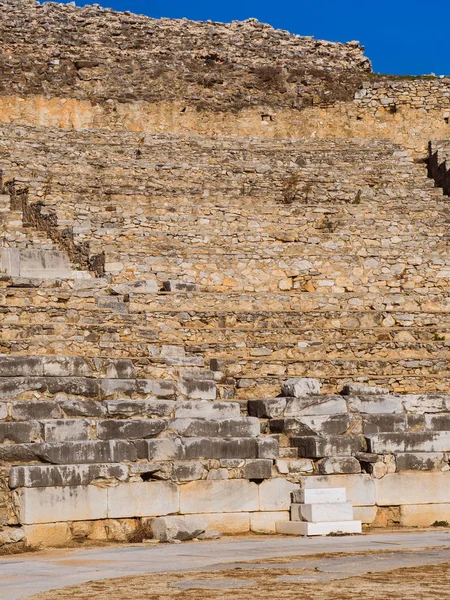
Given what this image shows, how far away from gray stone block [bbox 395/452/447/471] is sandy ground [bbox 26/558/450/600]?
419 centimetres

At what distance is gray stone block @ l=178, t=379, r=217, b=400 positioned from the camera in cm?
1574

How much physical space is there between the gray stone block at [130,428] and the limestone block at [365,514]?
2.33 meters

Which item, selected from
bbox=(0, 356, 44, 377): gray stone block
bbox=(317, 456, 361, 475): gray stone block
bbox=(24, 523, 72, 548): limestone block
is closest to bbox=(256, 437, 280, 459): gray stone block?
bbox=(317, 456, 361, 475): gray stone block

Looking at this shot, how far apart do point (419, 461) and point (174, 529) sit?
11.2ft

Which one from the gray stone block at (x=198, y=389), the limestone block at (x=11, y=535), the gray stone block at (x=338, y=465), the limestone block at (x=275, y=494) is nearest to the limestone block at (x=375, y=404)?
the gray stone block at (x=338, y=465)

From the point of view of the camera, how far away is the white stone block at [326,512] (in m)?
14.1

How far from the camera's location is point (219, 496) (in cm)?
1414

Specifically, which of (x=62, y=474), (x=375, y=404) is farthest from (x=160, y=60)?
(x=62, y=474)

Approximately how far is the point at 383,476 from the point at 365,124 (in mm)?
18129

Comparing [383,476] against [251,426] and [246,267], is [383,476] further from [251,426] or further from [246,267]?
[246,267]

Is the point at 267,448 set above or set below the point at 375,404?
below

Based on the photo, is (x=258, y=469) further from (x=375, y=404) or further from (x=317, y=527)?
(x=375, y=404)

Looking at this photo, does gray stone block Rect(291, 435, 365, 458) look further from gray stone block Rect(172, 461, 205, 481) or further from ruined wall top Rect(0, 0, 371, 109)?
ruined wall top Rect(0, 0, 371, 109)

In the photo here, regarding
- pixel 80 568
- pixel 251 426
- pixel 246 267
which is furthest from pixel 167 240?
pixel 80 568
